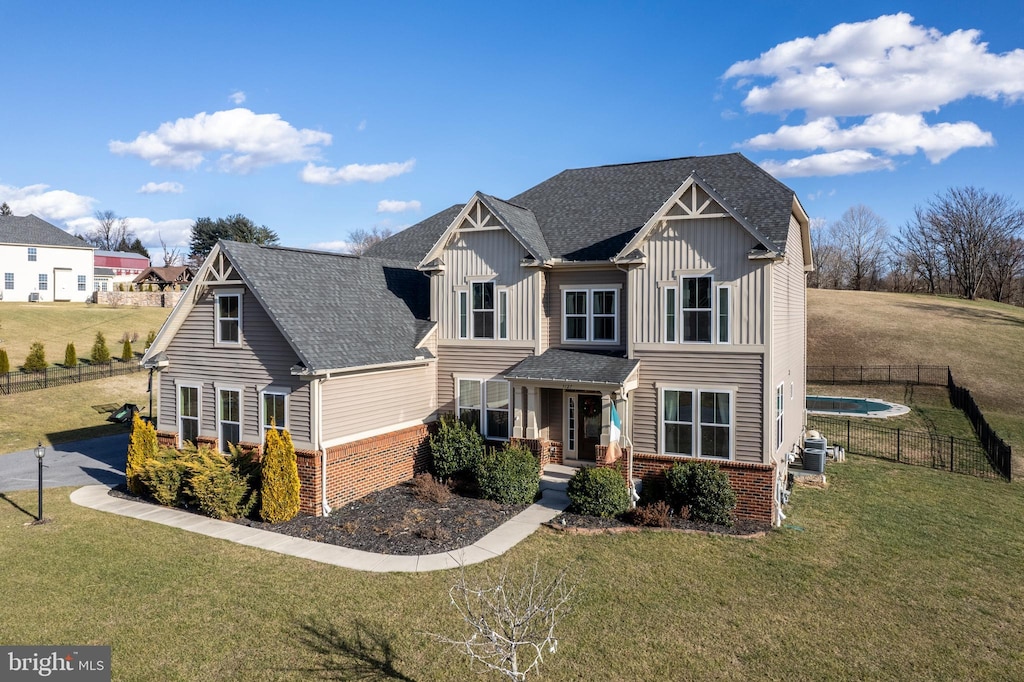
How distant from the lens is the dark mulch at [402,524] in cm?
1334

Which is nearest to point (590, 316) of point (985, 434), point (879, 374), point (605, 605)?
point (605, 605)

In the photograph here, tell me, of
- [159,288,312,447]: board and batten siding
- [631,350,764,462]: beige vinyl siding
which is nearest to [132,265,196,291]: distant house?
[159,288,312,447]: board and batten siding

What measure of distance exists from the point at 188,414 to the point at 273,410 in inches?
148

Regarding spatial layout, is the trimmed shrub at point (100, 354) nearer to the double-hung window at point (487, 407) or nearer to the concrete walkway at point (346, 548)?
the concrete walkway at point (346, 548)

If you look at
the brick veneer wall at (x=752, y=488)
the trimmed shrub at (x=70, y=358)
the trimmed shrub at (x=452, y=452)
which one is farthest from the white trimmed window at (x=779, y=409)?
the trimmed shrub at (x=70, y=358)

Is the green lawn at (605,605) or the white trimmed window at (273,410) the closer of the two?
the green lawn at (605,605)

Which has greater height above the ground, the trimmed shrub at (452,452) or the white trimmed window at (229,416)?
the white trimmed window at (229,416)

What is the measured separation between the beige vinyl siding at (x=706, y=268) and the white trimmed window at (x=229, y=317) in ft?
35.7

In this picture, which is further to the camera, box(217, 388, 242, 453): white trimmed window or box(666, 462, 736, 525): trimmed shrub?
box(217, 388, 242, 453): white trimmed window

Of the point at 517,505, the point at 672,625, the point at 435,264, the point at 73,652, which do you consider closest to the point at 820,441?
the point at 517,505

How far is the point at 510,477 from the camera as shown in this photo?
1608 cm

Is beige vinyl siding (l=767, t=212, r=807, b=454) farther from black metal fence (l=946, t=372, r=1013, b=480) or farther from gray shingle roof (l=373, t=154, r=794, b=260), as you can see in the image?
black metal fence (l=946, t=372, r=1013, b=480)

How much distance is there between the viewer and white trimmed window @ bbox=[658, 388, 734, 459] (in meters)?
15.5

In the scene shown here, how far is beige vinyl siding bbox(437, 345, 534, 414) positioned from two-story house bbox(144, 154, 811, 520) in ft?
0.16
